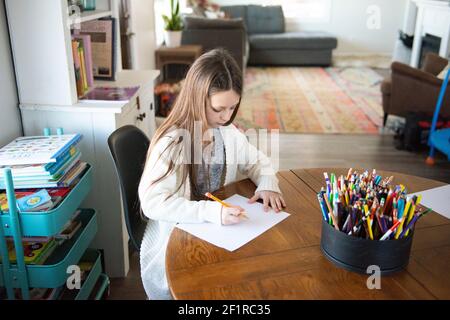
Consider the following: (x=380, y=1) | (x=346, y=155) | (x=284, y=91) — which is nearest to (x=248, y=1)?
(x=380, y=1)

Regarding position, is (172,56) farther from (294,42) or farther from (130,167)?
(294,42)

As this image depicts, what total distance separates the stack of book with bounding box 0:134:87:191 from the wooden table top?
0.62 metres

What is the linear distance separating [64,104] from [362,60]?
667 centimetres

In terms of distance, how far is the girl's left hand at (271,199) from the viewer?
121cm

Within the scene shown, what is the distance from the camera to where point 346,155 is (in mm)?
3619

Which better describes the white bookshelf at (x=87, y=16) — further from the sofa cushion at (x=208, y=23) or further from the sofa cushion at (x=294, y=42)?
the sofa cushion at (x=294, y=42)

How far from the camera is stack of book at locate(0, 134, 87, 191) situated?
1.45 metres

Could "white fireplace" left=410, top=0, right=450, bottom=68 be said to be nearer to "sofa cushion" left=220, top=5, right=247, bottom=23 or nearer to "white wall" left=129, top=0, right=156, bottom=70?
"sofa cushion" left=220, top=5, right=247, bottom=23

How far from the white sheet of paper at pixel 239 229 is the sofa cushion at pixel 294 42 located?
6136mm

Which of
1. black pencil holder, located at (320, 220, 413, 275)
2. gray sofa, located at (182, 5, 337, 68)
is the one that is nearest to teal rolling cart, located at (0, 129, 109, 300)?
black pencil holder, located at (320, 220, 413, 275)

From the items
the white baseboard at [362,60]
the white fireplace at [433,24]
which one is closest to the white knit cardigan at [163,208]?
the white fireplace at [433,24]

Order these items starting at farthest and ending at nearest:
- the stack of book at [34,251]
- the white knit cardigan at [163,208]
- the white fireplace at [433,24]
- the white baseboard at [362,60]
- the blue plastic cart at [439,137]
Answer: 1. the white baseboard at [362,60]
2. the white fireplace at [433,24]
3. the blue plastic cart at [439,137]
4. the stack of book at [34,251]
5. the white knit cardigan at [163,208]

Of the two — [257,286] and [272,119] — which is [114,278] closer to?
[257,286]
